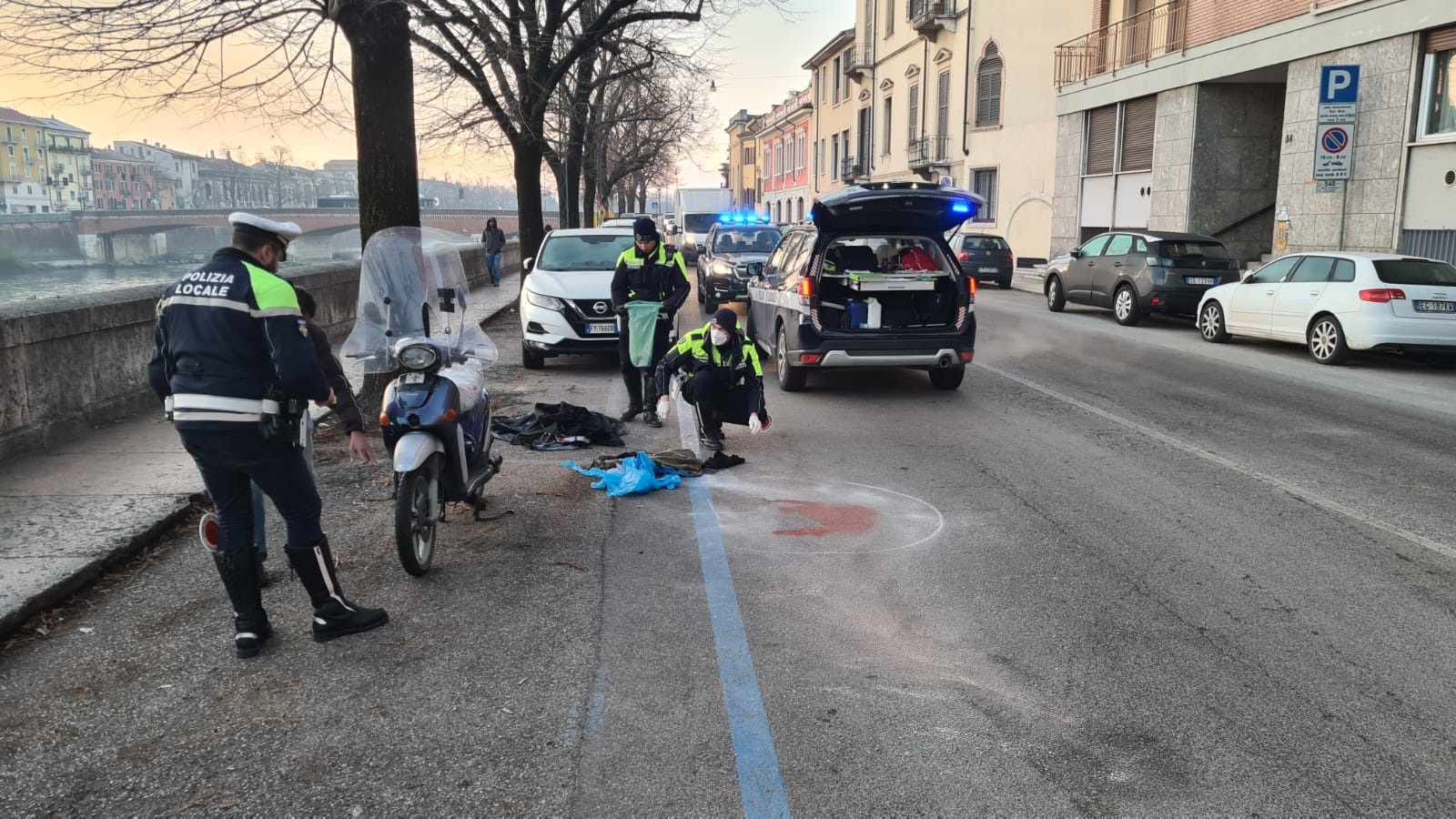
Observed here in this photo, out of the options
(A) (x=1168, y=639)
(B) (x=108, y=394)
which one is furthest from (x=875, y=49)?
(A) (x=1168, y=639)

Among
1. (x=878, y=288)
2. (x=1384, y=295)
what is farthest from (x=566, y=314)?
(x=1384, y=295)

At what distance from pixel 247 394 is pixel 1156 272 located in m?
16.3

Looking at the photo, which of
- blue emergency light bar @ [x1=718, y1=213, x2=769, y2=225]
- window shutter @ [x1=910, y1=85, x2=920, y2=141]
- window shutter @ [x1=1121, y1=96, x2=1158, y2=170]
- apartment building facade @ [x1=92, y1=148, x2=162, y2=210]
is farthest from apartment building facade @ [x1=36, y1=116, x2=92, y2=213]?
window shutter @ [x1=1121, y1=96, x2=1158, y2=170]

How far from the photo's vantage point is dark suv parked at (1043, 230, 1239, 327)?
55.9 ft

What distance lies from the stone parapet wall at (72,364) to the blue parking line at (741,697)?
518cm

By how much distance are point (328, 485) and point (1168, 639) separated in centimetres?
532

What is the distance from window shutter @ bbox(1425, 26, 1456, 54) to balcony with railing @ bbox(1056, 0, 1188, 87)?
23.9ft

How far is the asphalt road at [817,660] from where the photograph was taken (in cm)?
311

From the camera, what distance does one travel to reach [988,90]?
35562 mm

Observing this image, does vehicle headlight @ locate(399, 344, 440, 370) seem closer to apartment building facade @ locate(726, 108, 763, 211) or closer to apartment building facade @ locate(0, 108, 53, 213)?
apartment building facade @ locate(0, 108, 53, 213)

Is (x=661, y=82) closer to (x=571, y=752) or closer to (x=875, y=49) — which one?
(x=875, y=49)

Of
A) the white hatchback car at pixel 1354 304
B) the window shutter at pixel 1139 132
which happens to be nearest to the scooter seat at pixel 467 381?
the white hatchback car at pixel 1354 304

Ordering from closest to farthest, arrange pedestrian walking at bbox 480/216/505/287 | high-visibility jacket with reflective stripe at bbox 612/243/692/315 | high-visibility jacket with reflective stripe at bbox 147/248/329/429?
1. high-visibility jacket with reflective stripe at bbox 147/248/329/429
2. high-visibility jacket with reflective stripe at bbox 612/243/692/315
3. pedestrian walking at bbox 480/216/505/287

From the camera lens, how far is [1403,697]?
3670 mm
